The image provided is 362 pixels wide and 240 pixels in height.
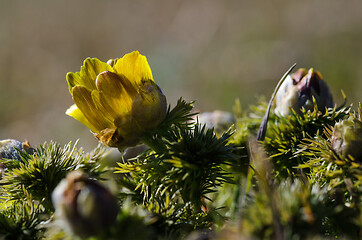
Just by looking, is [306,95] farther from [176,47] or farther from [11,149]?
[176,47]

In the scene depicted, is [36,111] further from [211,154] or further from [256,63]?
[211,154]

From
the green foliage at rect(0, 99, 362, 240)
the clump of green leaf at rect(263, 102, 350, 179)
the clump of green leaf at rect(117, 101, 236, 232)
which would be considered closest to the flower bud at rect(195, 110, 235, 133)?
the green foliage at rect(0, 99, 362, 240)

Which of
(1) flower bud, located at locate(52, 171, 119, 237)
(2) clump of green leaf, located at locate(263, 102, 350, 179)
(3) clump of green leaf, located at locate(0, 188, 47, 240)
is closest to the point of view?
(1) flower bud, located at locate(52, 171, 119, 237)

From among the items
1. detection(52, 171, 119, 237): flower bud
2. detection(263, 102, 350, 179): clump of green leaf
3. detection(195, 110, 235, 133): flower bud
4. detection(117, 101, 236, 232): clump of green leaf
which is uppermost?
detection(195, 110, 235, 133): flower bud

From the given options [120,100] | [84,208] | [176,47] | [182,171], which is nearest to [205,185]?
[182,171]

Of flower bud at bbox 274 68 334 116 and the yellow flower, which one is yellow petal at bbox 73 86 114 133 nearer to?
the yellow flower

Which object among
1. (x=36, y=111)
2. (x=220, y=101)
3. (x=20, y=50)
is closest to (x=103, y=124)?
(x=220, y=101)
